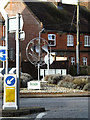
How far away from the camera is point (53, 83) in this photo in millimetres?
30781

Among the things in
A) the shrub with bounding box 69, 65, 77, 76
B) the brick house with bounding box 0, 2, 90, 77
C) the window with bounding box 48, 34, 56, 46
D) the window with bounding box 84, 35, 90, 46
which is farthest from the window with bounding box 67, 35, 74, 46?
the shrub with bounding box 69, 65, 77, 76

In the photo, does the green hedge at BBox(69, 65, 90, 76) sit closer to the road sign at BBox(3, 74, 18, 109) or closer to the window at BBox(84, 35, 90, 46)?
the window at BBox(84, 35, 90, 46)

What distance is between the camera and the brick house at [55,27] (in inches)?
2013

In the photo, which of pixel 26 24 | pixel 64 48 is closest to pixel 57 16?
pixel 64 48

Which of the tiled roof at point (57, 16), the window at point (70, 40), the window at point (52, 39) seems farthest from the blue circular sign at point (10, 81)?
the window at point (70, 40)

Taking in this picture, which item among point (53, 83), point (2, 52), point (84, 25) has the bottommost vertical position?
point (53, 83)

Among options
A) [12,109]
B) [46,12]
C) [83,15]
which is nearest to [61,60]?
[46,12]

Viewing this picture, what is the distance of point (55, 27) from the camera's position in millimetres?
53344

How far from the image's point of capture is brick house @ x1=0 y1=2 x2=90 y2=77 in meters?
51.1

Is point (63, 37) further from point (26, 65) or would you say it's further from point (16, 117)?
point (16, 117)

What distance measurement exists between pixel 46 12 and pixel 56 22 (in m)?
2.60

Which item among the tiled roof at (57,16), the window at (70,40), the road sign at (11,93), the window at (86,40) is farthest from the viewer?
the window at (86,40)

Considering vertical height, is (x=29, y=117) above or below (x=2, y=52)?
below

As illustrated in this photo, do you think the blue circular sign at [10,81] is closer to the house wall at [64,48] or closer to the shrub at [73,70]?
the shrub at [73,70]
